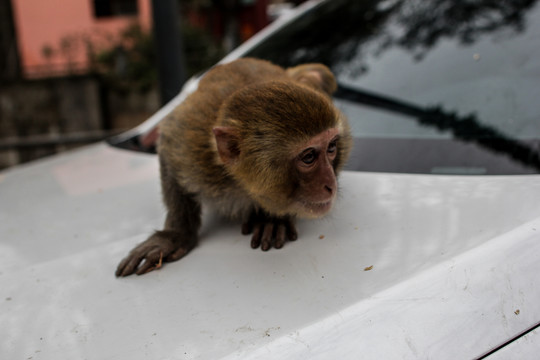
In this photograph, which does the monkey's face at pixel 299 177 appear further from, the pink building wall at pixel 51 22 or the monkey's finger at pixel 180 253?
the pink building wall at pixel 51 22

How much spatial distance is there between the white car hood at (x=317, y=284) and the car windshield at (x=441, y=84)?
163mm

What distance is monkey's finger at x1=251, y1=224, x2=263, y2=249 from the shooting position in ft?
5.50

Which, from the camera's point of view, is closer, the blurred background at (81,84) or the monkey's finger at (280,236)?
the monkey's finger at (280,236)

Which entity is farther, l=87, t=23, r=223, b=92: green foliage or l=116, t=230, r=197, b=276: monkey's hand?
l=87, t=23, r=223, b=92: green foliage

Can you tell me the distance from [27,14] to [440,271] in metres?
13.6

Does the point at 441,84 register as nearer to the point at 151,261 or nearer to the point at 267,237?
the point at 267,237

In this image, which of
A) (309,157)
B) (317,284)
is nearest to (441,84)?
(309,157)

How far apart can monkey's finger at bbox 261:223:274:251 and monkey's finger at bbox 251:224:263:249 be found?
0.07ft

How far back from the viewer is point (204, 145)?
191 centimetres

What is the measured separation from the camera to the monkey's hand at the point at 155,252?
1.59m

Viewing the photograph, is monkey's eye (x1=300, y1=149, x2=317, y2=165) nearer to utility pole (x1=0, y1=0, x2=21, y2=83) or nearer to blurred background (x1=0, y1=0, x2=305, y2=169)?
blurred background (x1=0, y1=0, x2=305, y2=169)

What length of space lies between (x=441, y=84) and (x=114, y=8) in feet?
41.9

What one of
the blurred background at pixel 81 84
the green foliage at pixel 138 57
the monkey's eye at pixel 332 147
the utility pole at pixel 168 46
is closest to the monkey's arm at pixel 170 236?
the monkey's eye at pixel 332 147

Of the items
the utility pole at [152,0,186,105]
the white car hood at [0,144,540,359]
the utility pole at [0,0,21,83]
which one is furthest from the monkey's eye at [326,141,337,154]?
the utility pole at [0,0,21,83]
